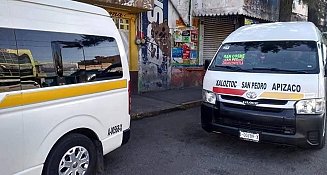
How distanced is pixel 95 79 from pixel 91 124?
532mm

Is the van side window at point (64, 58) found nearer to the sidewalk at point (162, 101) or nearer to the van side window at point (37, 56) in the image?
the van side window at point (37, 56)

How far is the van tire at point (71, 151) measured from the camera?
305cm

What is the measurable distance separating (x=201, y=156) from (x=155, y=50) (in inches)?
239

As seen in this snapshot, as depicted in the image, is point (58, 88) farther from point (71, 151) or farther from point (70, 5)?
point (70, 5)

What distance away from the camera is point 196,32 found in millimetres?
11641

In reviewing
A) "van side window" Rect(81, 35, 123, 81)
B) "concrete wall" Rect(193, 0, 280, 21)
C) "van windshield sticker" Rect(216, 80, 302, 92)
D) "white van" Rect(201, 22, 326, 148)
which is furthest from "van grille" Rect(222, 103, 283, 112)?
"concrete wall" Rect(193, 0, 280, 21)

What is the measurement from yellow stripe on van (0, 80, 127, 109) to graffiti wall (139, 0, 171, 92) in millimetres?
6084

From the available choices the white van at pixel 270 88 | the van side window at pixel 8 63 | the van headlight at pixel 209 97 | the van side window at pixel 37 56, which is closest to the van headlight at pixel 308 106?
the white van at pixel 270 88

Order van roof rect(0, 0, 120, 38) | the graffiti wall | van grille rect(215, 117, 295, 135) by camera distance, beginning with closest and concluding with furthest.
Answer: van roof rect(0, 0, 120, 38) < van grille rect(215, 117, 295, 135) < the graffiti wall

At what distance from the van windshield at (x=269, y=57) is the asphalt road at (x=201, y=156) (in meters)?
1.29

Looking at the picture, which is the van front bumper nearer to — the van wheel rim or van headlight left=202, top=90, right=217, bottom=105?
van headlight left=202, top=90, right=217, bottom=105

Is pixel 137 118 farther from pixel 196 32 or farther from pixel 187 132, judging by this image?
pixel 196 32

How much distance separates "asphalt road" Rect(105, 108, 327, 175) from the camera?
4168 mm

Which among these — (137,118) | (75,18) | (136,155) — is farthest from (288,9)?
(75,18)
